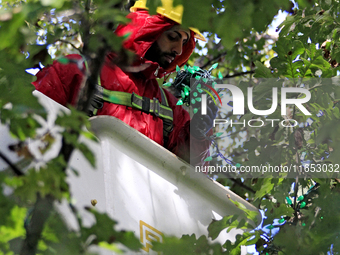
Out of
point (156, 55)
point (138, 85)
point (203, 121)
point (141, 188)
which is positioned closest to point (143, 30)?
point (156, 55)

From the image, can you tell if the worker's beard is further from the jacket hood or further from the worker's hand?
the worker's hand

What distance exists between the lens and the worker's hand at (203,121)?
10.00 feet

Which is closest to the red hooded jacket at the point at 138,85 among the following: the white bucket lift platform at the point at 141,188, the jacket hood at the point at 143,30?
the jacket hood at the point at 143,30

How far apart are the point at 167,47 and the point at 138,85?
44 cm

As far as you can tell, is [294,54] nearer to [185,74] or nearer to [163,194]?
[185,74]

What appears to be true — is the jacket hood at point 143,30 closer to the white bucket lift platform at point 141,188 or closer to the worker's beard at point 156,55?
the worker's beard at point 156,55

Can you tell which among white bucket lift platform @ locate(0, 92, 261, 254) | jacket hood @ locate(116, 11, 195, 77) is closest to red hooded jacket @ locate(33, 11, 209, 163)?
jacket hood @ locate(116, 11, 195, 77)

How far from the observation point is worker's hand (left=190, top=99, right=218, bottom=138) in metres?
3.05

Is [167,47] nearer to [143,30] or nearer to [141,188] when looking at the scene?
[143,30]

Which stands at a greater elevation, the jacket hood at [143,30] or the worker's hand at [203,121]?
the jacket hood at [143,30]

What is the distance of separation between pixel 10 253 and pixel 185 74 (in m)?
2.27

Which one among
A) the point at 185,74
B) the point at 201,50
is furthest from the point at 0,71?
the point at 201,50

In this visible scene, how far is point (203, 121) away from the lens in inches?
121

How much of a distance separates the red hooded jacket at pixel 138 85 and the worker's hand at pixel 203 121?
52mm
